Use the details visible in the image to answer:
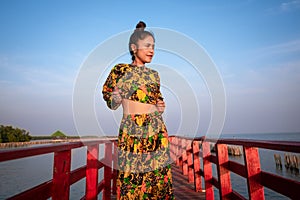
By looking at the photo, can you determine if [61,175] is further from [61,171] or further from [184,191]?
[184,191]

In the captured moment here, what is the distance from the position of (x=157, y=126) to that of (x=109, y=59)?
0.80 m

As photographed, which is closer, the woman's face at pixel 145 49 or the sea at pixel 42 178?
the woman's face at pixel 145 49

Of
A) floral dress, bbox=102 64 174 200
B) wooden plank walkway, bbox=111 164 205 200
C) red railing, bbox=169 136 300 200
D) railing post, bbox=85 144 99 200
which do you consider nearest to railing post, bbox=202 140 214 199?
red railing, bbox=169 136 300 200

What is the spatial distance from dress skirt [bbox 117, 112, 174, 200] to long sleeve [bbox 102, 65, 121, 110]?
0.10 m

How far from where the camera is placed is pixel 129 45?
1.36 meters

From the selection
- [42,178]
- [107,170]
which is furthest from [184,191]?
[42,178]

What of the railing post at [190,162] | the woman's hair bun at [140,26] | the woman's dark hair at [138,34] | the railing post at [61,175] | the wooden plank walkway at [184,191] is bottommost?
the wooden plank walkway at [184,191]

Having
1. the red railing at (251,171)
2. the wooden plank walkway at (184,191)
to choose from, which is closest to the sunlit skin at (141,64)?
the red railing at (251,171)

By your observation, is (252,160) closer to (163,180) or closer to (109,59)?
(163,180)

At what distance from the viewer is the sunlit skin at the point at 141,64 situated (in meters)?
1.17

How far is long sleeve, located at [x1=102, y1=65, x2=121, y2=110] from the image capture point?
1.18m

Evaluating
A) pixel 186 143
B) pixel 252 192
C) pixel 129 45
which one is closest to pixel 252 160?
pixel 252 192

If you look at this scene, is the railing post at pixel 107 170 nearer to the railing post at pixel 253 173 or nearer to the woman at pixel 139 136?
the woman at pixel 139 136

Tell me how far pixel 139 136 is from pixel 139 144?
0.04m
